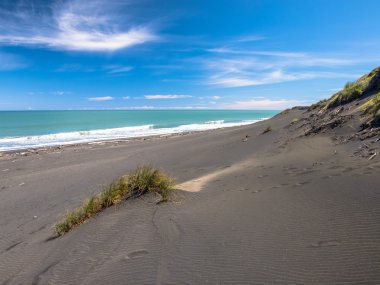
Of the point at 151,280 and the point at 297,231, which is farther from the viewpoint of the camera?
the point at 297,231

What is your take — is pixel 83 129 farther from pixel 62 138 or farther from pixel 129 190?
pixel 129 190

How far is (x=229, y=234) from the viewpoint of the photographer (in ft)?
13.1

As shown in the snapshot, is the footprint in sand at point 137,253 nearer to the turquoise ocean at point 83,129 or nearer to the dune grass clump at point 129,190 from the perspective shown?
the dune grass clump at point 129,190

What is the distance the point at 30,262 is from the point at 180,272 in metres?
2.43

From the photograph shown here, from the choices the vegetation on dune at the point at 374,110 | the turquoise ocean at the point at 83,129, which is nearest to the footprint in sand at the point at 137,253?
the vegetation on dune at the point at 374,110

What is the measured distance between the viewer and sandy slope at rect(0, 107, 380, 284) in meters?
3.05

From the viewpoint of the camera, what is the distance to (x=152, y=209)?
5371 mm

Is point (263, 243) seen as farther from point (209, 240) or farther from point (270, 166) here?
point (270, 166)

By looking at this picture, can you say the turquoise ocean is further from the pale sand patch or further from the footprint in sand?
the footprint in sand

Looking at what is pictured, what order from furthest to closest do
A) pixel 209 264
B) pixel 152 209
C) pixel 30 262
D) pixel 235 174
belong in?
pixel 235 174 → pixel 152 209 → pixel 30 262 → pixel 209 264

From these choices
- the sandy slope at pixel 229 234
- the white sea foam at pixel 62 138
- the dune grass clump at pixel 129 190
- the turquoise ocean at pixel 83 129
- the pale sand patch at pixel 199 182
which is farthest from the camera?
the turquoise ocean at pixel 83 129

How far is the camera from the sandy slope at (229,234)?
305 centimetres

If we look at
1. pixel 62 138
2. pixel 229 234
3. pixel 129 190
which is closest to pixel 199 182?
pixel 129 190

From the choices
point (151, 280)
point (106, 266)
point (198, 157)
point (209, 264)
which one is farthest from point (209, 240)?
point (198, 157)
